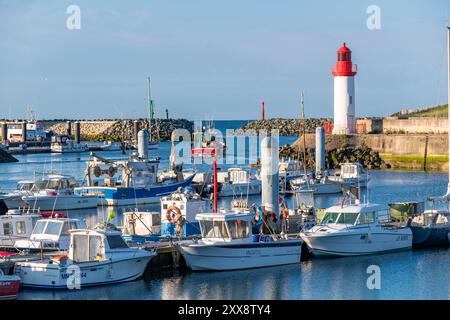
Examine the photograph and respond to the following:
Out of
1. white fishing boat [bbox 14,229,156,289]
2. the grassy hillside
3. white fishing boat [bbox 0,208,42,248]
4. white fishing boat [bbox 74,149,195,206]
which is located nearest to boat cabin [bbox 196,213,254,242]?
white fishing boat [bbox 14,229,156,289]

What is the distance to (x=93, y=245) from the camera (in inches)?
1057

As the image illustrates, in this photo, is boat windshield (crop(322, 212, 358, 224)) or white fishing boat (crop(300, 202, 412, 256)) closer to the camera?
white fishing boat (crop(300, 202, 412, 256))

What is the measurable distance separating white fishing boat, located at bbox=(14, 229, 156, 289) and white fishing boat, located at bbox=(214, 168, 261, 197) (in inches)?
1110

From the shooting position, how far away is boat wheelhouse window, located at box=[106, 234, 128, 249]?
26781mm

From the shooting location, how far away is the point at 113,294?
85.5 feet

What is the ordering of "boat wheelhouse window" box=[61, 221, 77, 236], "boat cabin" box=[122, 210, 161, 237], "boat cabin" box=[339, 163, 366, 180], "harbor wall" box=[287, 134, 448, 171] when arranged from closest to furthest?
"boat wheelhouse window" box=[61, 221, 77, 236], "boat cabin" box=[122, 210, 161, 237], "boat cabin" box=[339, 163, 366, 180], "harbor wall" box=[287, 134, 448, 171]

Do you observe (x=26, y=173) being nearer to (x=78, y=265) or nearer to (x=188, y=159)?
(x=188, y=159)

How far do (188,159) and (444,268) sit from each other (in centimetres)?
6927

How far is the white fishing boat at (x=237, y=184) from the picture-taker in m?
56.1

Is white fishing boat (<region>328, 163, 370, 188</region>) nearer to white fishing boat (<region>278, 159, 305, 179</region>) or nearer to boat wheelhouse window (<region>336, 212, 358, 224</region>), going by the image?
white fishing boat (<region>278, 159, 305, 179</region>)

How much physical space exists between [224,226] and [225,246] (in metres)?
0.57

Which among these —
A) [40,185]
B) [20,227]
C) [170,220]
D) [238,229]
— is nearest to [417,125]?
[40,185]

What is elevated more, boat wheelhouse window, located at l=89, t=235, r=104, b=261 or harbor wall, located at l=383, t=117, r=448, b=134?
harbor wall, located at l=383, t=117, r=448, b=134

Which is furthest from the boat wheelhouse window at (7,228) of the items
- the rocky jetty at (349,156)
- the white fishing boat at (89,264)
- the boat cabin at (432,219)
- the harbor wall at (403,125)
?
the harbor wall at (403,125)
